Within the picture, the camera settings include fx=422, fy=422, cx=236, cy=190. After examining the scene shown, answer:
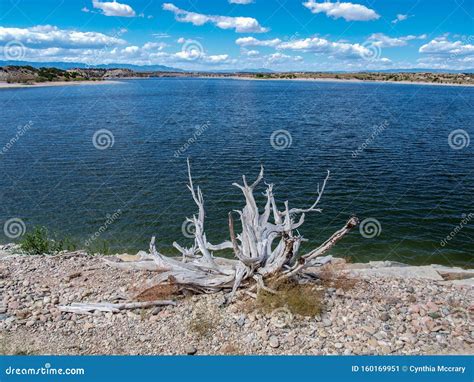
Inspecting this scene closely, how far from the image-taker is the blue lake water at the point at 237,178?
1972 cm

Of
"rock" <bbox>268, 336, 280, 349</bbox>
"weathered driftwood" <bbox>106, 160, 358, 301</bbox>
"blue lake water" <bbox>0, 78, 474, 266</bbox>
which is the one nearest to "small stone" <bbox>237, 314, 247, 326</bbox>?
"weathered driftwood" <bbox>106, 160, 358, 301</bbox>

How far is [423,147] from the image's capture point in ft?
120

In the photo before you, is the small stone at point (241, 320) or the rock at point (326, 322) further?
the small stone at point (241, 320)

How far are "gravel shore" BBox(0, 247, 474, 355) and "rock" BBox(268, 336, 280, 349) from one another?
2 centimetres

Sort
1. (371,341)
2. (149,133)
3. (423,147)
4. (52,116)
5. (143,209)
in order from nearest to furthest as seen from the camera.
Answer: (371,341), (143,209), (423,147), (149,133), (52,116)

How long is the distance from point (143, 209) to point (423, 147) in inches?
1029

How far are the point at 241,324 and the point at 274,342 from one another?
93 cm

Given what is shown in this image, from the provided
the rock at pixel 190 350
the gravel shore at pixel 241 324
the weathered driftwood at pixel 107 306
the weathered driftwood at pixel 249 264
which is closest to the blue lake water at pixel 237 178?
the gravel shore at pixel 241 324

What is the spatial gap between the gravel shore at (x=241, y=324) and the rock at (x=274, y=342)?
0.06 ft

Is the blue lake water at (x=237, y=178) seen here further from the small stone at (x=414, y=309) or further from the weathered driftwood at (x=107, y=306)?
the weathered driftwood at (x=107, y=306)

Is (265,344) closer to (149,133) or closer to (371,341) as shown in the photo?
(371,341)

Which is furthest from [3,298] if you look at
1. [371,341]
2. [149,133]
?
[149,133]

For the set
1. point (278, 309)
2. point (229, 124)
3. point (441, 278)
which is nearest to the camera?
point (278, 309)

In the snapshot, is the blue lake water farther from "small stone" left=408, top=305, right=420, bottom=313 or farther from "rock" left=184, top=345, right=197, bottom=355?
"rock" left=184, top=345, right=197, bottom=355
